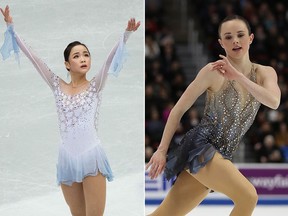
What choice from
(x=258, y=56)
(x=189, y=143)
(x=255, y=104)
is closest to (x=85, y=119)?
(x=189, y=143)

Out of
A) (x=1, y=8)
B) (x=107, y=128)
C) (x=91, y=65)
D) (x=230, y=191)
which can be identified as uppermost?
(x=1, y=8)

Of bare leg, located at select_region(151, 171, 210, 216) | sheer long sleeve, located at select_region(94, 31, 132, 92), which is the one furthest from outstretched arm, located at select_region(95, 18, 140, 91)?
bare leg, located at select_region(151, 171, 210, 216)

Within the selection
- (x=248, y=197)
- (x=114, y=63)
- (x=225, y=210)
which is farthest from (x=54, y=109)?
(x=225, y=210)

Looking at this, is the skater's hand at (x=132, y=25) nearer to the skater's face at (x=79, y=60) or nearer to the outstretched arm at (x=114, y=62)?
the outstretched arm at (x=114, y=62)

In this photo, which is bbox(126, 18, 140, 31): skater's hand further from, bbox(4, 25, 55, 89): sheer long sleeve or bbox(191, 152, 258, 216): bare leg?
bbox(191, 152, 258, 216): bare leg

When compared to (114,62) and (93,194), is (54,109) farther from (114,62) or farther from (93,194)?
(93,194)

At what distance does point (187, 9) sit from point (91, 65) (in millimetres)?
7884

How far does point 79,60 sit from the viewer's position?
4.41 meters

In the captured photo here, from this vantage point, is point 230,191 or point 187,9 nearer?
point 230,191

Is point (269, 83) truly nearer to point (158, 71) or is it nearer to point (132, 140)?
point (132, 140)

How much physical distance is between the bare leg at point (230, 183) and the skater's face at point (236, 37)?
2.02 feet

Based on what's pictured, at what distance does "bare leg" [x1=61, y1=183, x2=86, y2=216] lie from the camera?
442 centimetres

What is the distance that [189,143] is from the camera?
15.2 feet

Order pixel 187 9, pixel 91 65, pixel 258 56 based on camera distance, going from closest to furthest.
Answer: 1. pixel 91 65
2. pixel 258 56
3. pixel 187 9
